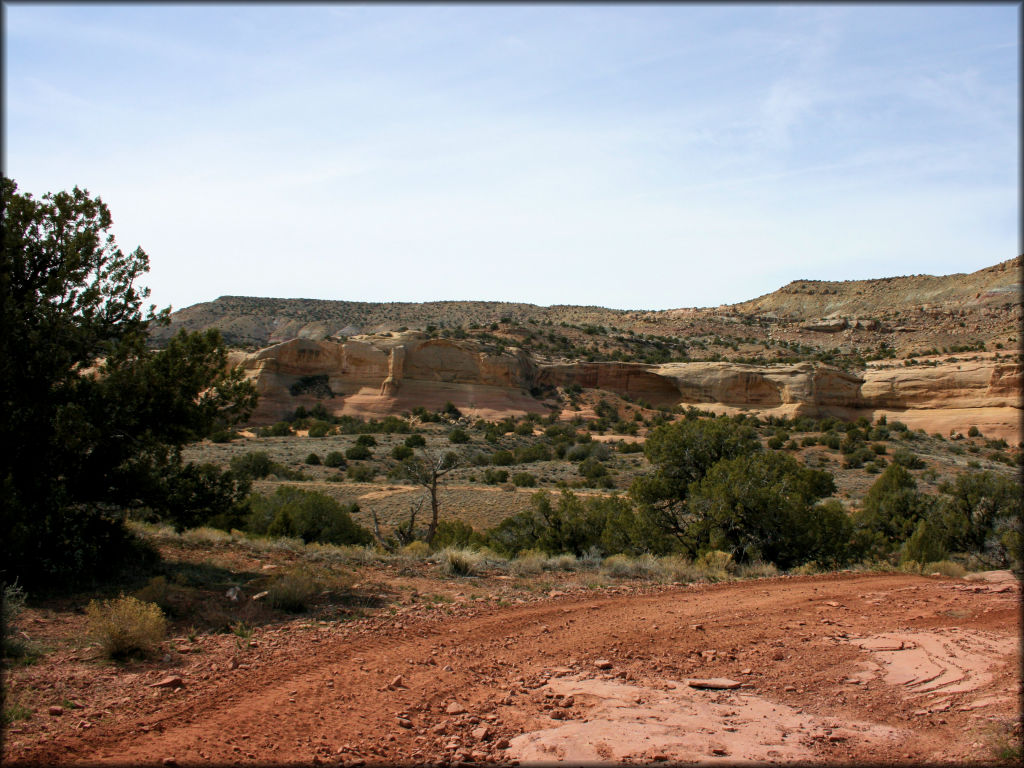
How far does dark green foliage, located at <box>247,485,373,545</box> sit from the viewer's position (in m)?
17.4

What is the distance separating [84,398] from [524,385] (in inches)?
1707

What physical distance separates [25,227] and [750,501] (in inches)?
507

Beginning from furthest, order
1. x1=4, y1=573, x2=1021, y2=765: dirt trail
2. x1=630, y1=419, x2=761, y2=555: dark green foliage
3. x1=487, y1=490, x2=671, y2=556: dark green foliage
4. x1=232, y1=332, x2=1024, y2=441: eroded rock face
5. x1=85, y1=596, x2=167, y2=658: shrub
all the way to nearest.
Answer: x1=232, y1=332, x2=1024, y2=441: eroded rock face, x1=630, y1=419, x2=761, y2=555: dark green foliage, x1=487, y1=490, x2=671, y2=556: dark green foliage, x1=85, y1=596, x2=167, y2=658: shrub, x1=4, y1=573, x2=1021, y2=765: dirt trail

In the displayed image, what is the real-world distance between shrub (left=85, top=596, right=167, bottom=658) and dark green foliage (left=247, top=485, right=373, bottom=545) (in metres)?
9.75

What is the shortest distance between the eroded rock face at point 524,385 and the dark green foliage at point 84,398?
113 feet

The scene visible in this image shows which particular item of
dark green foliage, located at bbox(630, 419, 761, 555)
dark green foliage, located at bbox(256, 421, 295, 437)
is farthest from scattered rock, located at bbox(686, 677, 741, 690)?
dark green foliage, located at bbox(256, 421, 295, 437)

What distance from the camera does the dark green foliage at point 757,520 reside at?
14320 millimetres

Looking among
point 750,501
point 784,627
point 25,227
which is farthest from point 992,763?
point 25,227

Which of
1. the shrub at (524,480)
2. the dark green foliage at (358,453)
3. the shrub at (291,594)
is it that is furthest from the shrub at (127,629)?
the dark green foliage at (358,453)

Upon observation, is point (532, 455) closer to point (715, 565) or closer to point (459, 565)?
point (715, 565)

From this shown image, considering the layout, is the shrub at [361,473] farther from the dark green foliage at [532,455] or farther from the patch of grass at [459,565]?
the patch of grass at [459,565]

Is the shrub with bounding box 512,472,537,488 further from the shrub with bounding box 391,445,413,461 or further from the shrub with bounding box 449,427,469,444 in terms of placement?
the shrub with bounding box 449,427,469,444

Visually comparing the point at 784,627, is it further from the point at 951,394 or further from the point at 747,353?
the point at 747,353

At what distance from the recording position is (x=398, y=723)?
529 cm
